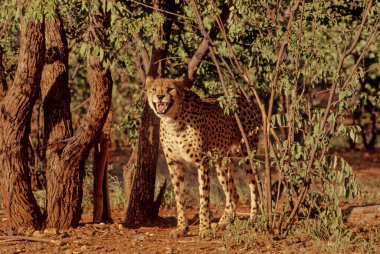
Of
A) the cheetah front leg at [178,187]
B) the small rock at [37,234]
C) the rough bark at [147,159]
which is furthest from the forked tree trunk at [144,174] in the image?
the small rock at [37,234]

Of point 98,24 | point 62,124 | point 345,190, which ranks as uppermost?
point 98,24

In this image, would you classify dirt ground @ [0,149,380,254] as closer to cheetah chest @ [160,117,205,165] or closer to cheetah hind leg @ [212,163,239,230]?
cheetah hind leg @ [212,163,239,230]

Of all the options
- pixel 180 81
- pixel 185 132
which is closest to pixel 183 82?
pixel 180 81

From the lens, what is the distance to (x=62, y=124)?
780 cm

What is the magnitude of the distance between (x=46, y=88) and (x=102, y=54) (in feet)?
6.10

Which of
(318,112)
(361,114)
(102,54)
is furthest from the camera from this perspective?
(361,114)

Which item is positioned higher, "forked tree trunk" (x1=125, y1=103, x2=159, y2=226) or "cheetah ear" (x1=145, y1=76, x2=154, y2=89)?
"cheetah ear" (x1=145, y1=76, x2=154, y2=89)

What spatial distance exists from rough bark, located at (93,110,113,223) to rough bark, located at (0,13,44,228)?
1028 millimetres

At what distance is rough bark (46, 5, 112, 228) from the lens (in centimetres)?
756

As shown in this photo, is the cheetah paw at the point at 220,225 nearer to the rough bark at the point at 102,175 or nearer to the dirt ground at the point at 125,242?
the dirt ground at the point at 125,242

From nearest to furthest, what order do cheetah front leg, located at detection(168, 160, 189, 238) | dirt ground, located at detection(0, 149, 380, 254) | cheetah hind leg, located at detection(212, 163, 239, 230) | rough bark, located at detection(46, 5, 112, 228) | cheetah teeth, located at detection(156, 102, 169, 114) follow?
1. dirt ground, located at detection(0, 149, 380, 254)
2. rough bark, located at detection(46, 5, 112, 228)
3. cheetah teeth, located at detection(156, 102, 169, 114)
4. cheetah front leg, located at detection(168, 160, 189, 238)
5. cheetah hind leg, located at detection(212, 163, 239, 230)

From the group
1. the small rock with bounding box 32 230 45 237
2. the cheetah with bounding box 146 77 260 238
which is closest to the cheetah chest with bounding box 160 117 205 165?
the cheetah with bounding box 146 77 260 238

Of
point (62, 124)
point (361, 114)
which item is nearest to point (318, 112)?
point (62, 124)

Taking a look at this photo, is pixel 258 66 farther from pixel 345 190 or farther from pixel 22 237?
pixel 22 237
